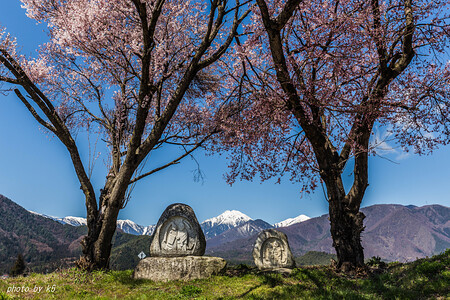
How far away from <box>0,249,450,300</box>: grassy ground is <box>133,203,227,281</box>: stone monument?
0.49m

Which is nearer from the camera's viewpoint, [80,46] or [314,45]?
[314,45]

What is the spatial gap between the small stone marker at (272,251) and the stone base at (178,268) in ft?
11.4

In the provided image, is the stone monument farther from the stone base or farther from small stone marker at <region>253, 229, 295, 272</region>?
small stone marker at <region>253, 229, 295, 272</region>

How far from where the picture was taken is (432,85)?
41.9 feet

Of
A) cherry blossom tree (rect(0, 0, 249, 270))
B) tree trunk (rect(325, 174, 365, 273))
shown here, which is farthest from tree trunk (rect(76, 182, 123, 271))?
tree trunk (rect(325, 174, 365, 273))

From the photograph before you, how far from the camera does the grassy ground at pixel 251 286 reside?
8.14m

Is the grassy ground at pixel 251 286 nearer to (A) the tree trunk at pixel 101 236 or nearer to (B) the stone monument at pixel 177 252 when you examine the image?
(B) the stone monument at pixel 177 252

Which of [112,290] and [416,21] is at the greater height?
[416,21]

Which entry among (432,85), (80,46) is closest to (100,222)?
(80,46)

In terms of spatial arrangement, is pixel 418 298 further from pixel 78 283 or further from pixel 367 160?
pixel 78 283

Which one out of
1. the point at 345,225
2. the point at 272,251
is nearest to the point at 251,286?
the point at 272,251

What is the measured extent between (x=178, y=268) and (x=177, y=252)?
985 mm

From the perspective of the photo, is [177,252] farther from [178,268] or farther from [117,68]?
[117,68]

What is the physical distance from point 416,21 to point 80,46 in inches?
555
